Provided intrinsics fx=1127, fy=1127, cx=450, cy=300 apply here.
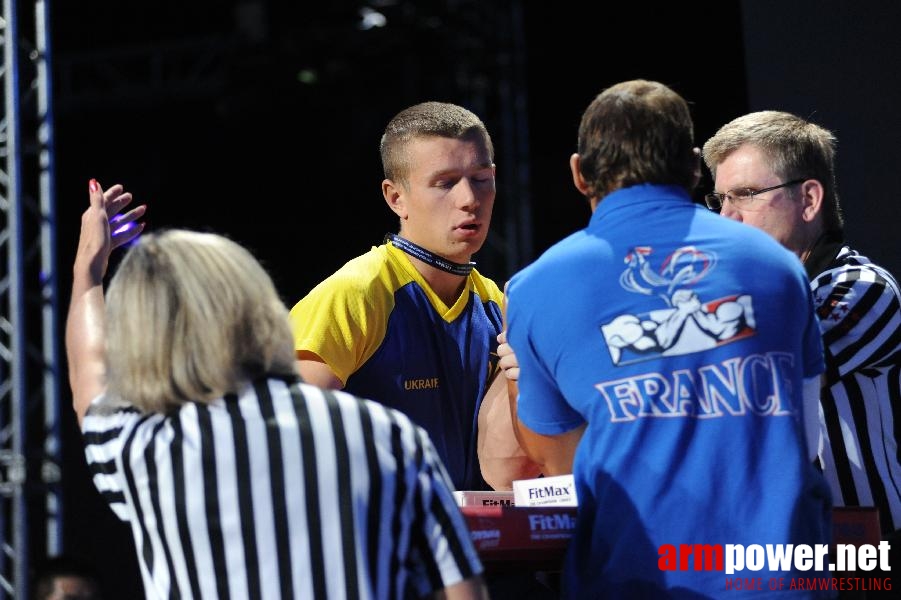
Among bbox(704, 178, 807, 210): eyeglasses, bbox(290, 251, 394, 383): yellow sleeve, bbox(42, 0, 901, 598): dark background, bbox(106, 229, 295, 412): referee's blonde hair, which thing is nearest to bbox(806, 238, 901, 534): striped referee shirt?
bbox(704, 178, 807, 210): eyeglasses

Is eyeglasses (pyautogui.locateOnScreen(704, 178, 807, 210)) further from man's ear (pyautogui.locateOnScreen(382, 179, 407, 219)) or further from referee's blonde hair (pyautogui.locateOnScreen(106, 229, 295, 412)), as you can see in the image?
referee's blonde hair (pyautogui.locateOnScreen(106, 229, 295, 412))

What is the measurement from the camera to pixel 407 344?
9.57 ft

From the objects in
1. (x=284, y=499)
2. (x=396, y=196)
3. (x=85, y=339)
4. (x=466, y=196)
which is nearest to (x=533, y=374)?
(x=284, y=499)

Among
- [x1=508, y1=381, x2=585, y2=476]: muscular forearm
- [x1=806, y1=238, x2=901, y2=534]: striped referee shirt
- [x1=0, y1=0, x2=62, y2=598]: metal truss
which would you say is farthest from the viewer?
[x1=0, y1=0, x2=62, y2=598]: metal truss

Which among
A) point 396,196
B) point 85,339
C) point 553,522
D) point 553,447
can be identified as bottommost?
point 553,522

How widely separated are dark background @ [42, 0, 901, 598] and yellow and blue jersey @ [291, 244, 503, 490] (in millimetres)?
2744

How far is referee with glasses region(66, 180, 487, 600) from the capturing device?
5.65 ft

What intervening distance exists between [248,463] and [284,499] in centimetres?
8

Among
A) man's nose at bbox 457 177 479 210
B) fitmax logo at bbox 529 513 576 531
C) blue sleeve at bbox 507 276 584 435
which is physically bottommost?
fitmax logo at bbox 529 513 576 531

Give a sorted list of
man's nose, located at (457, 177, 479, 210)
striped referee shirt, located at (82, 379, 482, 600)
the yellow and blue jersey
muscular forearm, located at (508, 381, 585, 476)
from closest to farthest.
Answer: striped referee shirt, located at (82, 379, 482, 600) → muscular forearm, located at (508, 381, 585, 476) → the yellow and blue jersey → man's nose, located at (457, 177, 479, 210)

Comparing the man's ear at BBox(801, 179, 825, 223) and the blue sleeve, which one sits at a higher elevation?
the man's ear at BBox(801, 179, 825, 223)

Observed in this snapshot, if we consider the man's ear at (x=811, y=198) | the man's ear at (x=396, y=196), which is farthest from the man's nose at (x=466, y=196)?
the man's ear at (x=811, y=198)

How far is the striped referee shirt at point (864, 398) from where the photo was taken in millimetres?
2521

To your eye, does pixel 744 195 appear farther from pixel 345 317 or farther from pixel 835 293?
pixel 345 317
